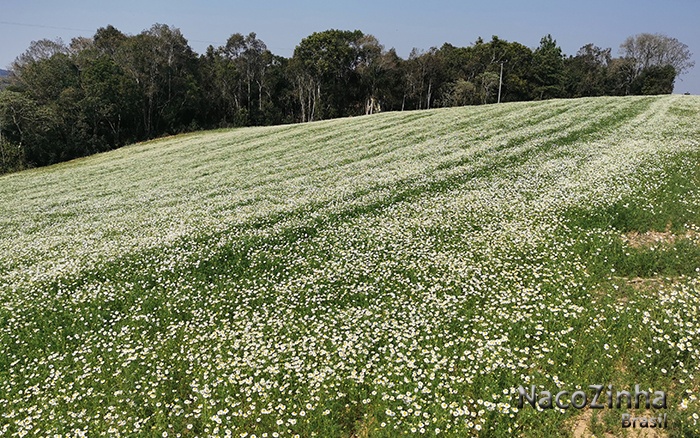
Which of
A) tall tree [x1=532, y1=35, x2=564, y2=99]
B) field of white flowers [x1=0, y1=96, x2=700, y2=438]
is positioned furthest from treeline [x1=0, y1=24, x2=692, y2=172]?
field of white flowers [x1=0, y1=96, x2=700, y2=438]

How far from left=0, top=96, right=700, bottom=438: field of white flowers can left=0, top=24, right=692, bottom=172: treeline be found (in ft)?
199

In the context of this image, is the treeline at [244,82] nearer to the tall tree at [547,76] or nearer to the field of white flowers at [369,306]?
the tall tree at [547,76]

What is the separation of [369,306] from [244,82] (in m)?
98.6

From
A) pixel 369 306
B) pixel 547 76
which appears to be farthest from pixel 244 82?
pixel 369 306

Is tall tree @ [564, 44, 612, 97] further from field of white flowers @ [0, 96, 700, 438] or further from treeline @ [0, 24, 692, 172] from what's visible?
field of white flowers @ [0, 96, 700, 438]

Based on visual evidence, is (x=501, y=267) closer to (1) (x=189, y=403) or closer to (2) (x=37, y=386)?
(1) (x=189, y=403)

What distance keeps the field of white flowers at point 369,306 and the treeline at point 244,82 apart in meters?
60.5

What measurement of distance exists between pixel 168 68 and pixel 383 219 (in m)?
85.6

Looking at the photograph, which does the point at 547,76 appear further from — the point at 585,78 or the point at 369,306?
the point at 369,306

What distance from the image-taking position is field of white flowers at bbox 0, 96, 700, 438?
7.32m

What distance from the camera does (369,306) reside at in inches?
411

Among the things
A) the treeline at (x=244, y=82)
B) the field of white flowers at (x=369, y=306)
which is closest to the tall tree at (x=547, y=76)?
the treeline at (x=244, y=82)

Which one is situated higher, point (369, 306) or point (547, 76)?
point (547, 76)

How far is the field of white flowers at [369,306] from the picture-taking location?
7.32 meters
